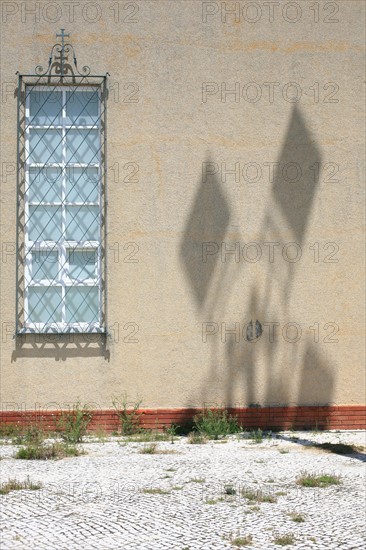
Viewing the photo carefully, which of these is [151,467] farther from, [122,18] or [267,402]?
[122,18]

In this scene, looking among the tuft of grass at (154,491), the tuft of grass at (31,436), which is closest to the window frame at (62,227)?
the tuft of grass at (31,436)

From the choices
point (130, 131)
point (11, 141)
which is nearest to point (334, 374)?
point (130, 131)

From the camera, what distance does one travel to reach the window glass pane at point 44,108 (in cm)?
1010

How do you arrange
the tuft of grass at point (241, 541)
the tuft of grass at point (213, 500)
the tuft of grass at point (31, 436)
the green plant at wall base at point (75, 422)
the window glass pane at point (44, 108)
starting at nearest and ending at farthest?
the tuft of grass at point (241, 541)
the tuft of grass at point (213, 500)
the tuft of grass at point (31, 436)
the green plant at wall base at point (75, 422)
the window glass pane at point (44, 108)

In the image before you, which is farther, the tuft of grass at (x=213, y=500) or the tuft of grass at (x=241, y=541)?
the tuft of grass at (x=213, y=500)

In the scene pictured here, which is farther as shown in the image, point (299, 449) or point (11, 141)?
point (11, 141)

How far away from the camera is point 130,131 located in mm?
10086

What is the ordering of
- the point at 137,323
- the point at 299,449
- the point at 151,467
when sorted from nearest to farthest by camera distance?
the point at 151,467, the point at 299,449, the point at 137,323

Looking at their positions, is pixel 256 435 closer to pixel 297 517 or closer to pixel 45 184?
pixel 297 517

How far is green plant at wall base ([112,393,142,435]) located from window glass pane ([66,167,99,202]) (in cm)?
236

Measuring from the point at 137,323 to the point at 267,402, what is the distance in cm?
179

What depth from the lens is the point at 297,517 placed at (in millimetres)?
5977

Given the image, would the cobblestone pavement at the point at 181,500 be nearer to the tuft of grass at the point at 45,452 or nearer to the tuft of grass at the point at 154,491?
the tuft of grass at the point at 154,491

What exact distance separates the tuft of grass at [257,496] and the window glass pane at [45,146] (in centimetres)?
494
